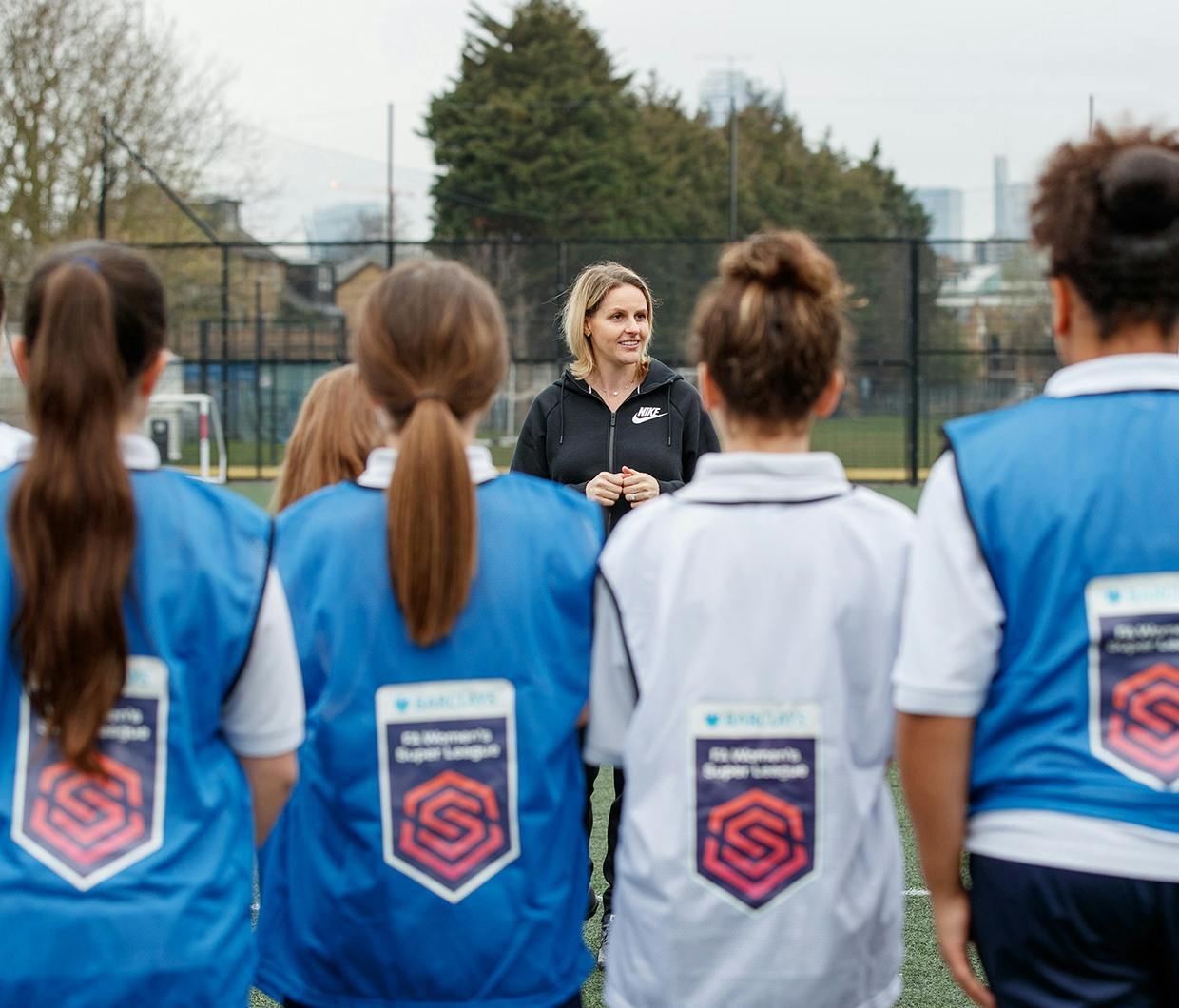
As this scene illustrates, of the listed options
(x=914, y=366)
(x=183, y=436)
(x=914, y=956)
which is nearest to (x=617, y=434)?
(x=914, y=956)

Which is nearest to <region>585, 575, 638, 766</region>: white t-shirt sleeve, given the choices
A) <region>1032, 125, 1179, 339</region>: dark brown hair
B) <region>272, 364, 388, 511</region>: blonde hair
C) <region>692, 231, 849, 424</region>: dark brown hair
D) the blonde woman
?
<region>692, 231, 849, 424</region>: dark brown hair

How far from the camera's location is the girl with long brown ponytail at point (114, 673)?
1.76 meters

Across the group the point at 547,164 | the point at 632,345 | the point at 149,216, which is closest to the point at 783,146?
the point at 547,164

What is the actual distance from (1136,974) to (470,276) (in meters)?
1.36

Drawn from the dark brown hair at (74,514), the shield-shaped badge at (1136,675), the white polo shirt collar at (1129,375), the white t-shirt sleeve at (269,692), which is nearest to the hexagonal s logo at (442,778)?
the white t-shirt sleeve at (269,692)

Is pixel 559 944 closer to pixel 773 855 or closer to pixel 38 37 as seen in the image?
pixel 773 855

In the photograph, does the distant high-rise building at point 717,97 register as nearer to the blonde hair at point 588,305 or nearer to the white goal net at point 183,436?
the white goal net at point 183,436

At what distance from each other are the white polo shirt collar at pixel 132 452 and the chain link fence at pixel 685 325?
17.1 meters

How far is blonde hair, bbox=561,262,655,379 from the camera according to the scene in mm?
4281

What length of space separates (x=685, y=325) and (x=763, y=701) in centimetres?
1757

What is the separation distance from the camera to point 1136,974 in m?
1.79

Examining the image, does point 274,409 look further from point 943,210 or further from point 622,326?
point 943,210

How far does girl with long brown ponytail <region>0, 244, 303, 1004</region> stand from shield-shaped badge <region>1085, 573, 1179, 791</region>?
108cm

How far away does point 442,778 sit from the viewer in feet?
6.63
